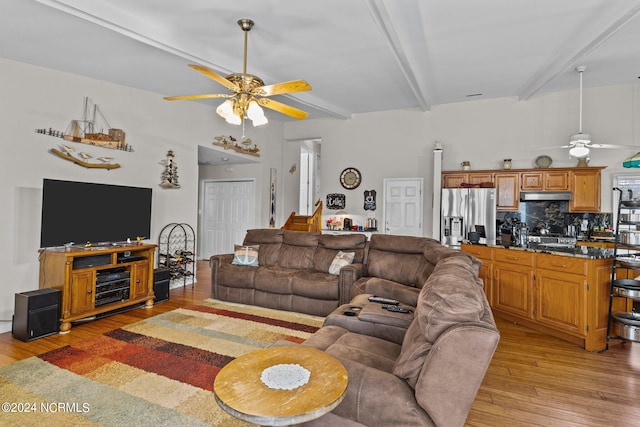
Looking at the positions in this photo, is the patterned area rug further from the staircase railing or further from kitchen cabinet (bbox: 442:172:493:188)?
kitchen cabinet (bbox: 442:172:493:188)

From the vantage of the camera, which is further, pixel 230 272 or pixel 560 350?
pixel 230 272

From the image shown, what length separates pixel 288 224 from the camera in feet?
27.5

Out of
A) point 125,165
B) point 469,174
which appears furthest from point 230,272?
point 469,174

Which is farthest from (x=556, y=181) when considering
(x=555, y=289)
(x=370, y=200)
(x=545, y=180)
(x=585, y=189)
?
(x=370, y=200)

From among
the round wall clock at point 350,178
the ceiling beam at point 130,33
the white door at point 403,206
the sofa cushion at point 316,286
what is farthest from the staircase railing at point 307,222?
the ceiling beam at point 130,33

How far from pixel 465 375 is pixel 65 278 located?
4.08m

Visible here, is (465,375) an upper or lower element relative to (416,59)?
lower

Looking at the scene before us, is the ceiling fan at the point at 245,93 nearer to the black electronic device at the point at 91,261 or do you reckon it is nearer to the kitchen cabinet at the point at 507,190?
the black electronic device at the point at 91,261

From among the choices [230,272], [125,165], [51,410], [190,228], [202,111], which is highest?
[202,111]

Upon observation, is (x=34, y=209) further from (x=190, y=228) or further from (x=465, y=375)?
(x=465, y=375)

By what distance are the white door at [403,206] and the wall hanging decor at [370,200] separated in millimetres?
274

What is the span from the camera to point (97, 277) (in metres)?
4.04

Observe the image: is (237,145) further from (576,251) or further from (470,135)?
(576,251)

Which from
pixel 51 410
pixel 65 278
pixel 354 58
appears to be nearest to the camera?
pixel 51 410
